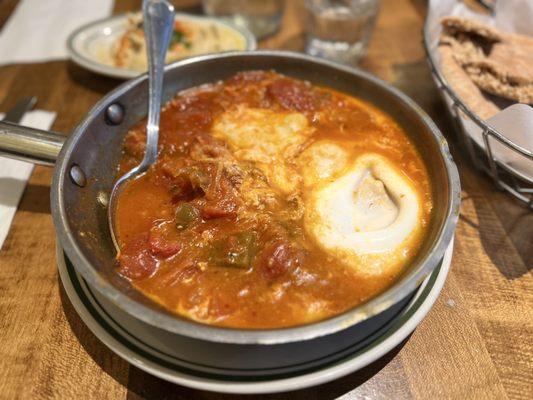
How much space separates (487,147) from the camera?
7.60 ft

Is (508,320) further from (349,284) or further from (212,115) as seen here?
(212,115)

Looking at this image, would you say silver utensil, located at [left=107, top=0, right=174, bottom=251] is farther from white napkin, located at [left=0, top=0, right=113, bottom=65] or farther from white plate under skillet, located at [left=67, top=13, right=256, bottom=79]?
white napkin, located at [left=0, top=0, right=113, bottom=65]

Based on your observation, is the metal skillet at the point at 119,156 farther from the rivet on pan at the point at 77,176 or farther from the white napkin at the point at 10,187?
the white napkin at the point at 10,187

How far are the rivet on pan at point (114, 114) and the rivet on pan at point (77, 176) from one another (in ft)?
1.20

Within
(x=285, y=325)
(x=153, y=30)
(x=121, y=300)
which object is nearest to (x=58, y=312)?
(x=121, y=300)

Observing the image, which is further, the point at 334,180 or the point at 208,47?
the point at 208,47

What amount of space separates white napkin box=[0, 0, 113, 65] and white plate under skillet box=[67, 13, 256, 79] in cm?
24

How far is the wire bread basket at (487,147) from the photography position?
7.28ft

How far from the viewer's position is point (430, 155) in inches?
85.4

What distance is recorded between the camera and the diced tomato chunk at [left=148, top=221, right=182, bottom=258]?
1.83m

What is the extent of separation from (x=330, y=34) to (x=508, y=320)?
251 cm

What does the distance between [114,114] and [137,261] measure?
0.91 m

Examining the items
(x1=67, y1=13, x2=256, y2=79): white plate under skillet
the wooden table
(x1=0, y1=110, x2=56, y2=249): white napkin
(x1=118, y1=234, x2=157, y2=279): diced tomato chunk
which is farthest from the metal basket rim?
(x1=0, y1=110, x2=56, y2=249): white napkin

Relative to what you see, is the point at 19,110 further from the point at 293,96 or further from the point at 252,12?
the point at 252,12
